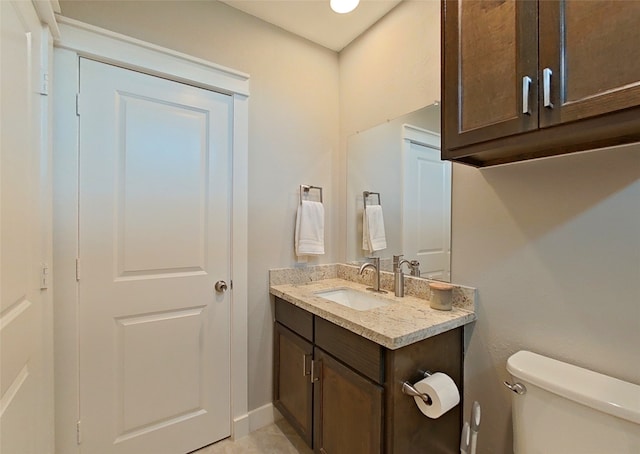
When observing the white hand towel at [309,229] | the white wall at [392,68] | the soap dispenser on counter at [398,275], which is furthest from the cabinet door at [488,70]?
the white hand towel at [309,229]

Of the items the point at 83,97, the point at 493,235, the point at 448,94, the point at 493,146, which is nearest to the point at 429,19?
the point at 448,94

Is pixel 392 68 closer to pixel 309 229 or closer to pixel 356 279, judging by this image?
pixel 309 229

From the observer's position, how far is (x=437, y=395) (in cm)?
109

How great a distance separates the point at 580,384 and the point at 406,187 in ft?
3.79

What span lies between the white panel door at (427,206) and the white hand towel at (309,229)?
1.87 feet

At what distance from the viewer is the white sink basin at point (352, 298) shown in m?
1.73

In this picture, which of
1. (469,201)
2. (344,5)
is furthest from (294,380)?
(344,5)

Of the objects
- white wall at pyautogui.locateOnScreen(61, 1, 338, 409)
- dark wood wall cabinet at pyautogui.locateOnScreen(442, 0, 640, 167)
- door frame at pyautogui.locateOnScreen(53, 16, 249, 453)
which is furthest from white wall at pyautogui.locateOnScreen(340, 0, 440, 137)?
door frame at pyautogui.locateOnScreen(53, 16, 249, 453)

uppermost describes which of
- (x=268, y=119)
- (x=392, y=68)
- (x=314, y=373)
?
(x=392, y=68)

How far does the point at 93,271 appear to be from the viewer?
142 centimetres

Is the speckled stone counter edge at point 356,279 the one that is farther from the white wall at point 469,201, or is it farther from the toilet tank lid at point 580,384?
the toilet tank lid at point 580,384

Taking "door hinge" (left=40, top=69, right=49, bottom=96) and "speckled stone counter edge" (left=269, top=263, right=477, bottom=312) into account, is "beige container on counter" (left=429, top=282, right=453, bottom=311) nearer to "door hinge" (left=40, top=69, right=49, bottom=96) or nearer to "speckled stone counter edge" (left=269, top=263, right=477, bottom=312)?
"speckled stone counter edge" (left=269, top=263, right=477, bottom=312)

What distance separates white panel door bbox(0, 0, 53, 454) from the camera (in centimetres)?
87

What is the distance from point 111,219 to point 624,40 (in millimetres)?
1991
